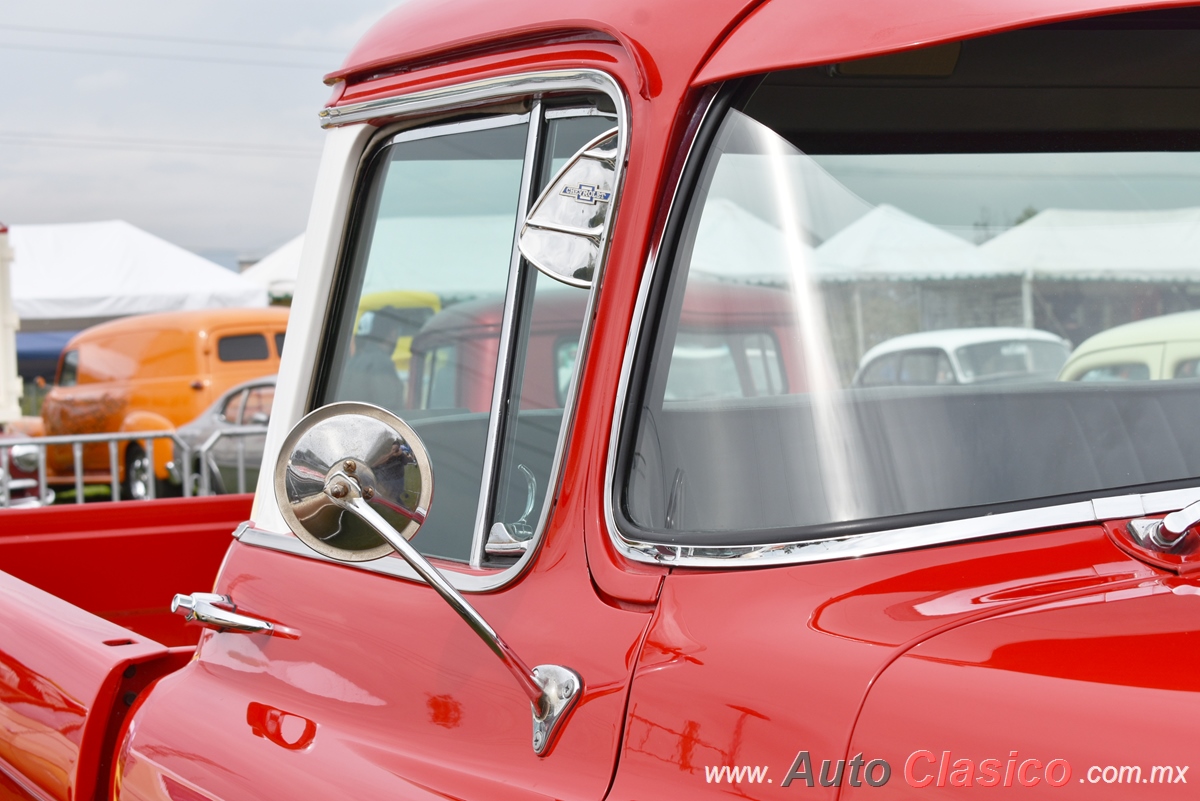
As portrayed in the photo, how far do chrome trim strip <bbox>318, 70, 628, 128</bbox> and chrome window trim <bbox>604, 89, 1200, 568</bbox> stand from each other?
0.65 feet

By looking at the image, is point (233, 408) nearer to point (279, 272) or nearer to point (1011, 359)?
point (279, 272)

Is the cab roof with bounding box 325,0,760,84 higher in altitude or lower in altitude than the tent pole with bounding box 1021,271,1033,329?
higher

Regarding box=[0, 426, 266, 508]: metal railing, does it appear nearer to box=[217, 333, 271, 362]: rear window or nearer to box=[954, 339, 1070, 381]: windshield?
box=[217, 333, 271, 362]: rear window

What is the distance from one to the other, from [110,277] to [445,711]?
2189 cm

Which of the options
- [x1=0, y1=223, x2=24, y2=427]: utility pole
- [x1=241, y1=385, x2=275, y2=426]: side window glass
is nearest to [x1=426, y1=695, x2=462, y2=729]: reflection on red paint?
[x1=241, y1=385, x2=275, y2=426]: side window glass

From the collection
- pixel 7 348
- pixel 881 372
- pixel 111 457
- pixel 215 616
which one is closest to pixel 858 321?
pixel 881 372

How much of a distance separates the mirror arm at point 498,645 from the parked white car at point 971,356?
52 cm

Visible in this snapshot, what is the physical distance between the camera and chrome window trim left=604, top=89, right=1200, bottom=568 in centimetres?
115

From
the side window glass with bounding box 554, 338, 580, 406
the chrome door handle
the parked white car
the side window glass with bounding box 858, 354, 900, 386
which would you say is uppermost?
the parked white car

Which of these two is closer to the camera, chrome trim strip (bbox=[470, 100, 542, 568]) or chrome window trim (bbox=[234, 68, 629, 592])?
chrome window trim (bbox=[234, 68, 629, 592])

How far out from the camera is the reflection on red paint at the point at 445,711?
142 cm

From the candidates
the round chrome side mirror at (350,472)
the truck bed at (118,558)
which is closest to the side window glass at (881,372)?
the round chrome side mirror at (350,472)

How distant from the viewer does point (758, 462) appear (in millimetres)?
1323

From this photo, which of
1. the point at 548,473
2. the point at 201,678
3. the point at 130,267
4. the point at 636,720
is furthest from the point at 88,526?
the point at 130,267
